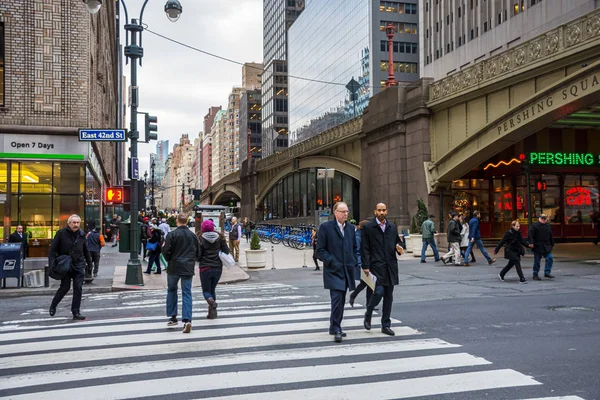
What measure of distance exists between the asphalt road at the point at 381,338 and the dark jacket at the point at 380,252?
0.85 meters

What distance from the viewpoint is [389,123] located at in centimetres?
3006

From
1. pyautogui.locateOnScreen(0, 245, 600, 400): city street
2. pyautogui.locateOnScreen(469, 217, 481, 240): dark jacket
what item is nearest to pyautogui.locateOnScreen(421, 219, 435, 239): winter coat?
pyautogui.locateOnScreen(469, 217, 481, 240): dark jacket

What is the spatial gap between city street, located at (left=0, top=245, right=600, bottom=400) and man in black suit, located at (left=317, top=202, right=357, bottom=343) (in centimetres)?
40

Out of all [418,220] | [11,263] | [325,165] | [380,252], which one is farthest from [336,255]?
[325,165]

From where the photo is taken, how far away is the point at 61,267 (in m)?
9.53

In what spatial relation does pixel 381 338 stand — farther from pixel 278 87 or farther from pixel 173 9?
pixel 278 87

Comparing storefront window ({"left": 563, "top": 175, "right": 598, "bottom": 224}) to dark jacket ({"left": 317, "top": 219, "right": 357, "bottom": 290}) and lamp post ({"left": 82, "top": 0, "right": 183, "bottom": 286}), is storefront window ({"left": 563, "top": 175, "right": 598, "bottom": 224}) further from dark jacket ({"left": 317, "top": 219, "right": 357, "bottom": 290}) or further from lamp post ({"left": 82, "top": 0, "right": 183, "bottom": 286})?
dark jacket ({"left": 317, "top": 219, "right": 357, "bottom": 290})

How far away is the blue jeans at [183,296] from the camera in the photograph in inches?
328

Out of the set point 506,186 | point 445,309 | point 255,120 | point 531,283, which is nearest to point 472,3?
point 506,186

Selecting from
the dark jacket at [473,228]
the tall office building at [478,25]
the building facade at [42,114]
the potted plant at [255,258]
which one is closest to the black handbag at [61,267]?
the potted plant at [255,258]

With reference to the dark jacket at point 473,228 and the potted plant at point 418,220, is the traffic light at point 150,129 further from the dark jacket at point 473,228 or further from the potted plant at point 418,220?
the potted plant at point 418,220

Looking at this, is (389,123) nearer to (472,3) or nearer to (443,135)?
(443,135)

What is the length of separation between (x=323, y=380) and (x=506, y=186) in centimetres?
2826

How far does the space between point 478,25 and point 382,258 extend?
5572 centimetres
